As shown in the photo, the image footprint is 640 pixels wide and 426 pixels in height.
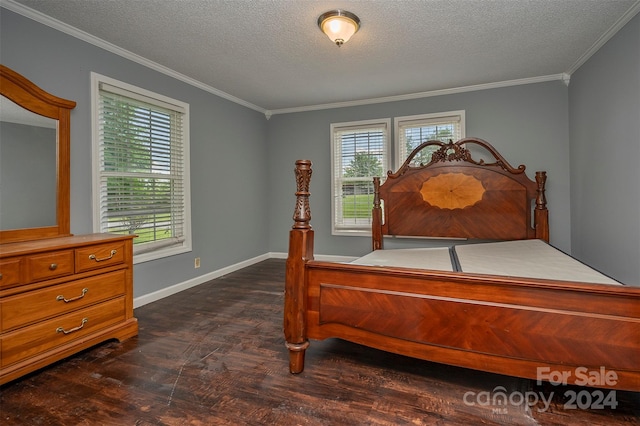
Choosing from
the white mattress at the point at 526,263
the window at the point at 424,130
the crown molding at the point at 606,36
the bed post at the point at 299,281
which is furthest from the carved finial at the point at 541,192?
the bed post at the point at 299,281

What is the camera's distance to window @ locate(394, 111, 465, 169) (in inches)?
172

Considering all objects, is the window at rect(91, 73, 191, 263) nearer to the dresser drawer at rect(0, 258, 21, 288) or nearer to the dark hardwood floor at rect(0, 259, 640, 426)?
the dresser drawer at rect(0, 258, 21, 288)

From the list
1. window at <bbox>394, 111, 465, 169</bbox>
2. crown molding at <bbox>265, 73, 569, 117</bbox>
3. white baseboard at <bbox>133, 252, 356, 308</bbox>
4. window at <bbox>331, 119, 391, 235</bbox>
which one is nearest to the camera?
white baseboard at <bbox>133, 252, 356, 308</bbox>

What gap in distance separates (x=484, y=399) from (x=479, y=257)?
1254 mm

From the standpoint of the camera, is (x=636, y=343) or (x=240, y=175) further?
(x=240, y=175)

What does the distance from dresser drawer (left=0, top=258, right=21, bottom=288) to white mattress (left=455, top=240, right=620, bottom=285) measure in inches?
107

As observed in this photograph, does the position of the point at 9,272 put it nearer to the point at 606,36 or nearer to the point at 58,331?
the point at 58,331

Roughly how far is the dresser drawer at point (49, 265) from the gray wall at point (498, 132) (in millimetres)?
3354

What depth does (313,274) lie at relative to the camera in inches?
79.4

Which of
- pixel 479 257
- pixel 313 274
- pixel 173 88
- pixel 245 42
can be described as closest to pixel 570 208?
pixel 479 257

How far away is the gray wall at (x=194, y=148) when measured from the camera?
2.50 m

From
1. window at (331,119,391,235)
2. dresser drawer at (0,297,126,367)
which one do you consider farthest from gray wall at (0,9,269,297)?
window at (331,119,391,235)

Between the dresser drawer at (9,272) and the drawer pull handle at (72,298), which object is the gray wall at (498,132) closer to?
the drawer pull handle at (72,298)

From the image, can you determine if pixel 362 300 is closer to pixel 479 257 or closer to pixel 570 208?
pixel 479 257
